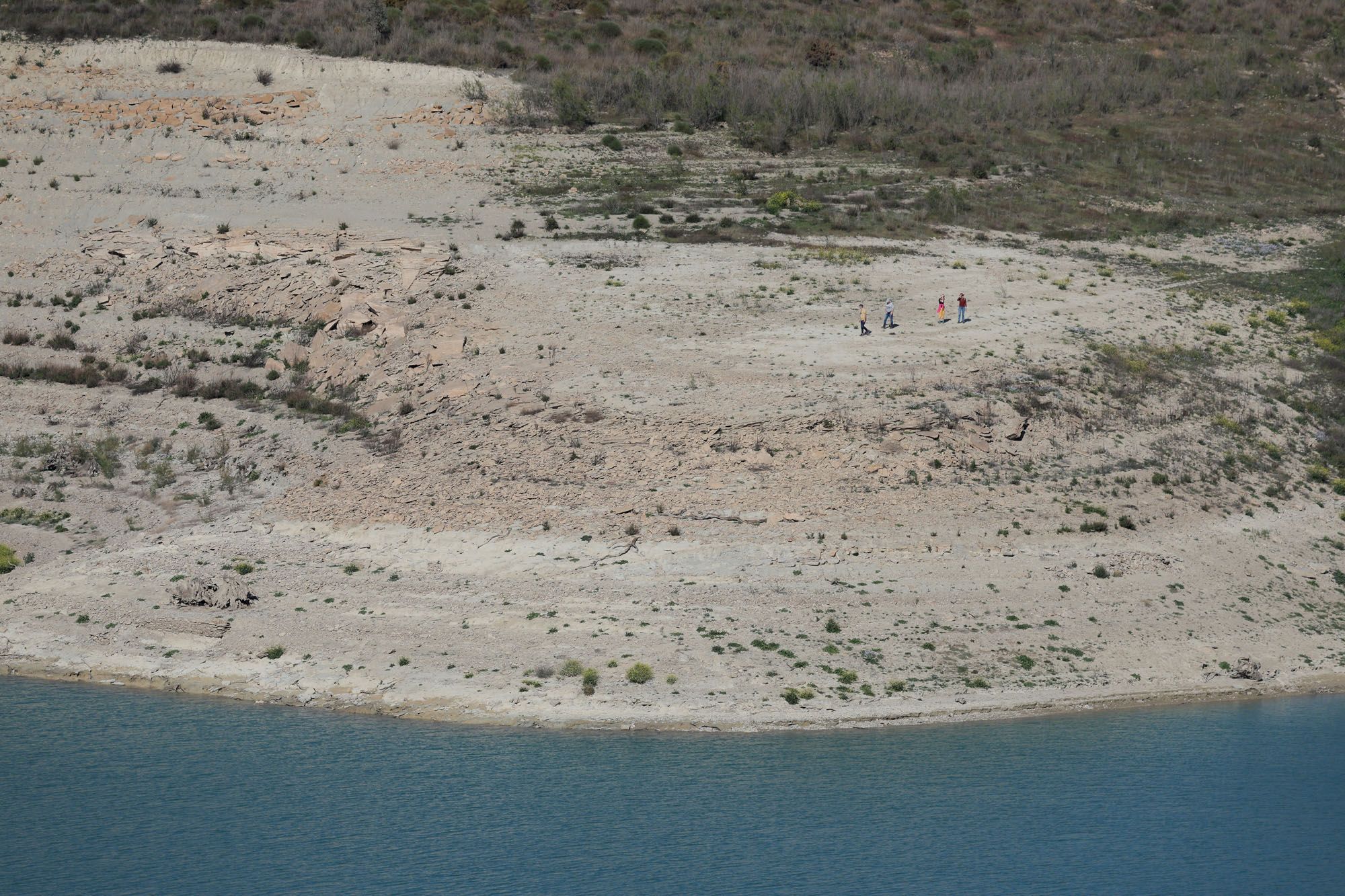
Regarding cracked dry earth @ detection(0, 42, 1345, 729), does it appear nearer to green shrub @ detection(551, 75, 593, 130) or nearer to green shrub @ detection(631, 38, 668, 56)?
green shrub @ detection(551, 75, 593, 130)

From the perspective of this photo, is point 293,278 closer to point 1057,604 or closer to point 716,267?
point 716,267

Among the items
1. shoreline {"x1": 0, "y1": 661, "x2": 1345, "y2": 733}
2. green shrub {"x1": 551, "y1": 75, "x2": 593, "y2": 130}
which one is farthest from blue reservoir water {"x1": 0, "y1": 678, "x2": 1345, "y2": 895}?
green shrub {"x1": 551, "y1": 75, "x2": 593, "y2": 130}

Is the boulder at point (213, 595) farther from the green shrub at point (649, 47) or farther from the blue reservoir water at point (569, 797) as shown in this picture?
the green shrub at point (649, 47)

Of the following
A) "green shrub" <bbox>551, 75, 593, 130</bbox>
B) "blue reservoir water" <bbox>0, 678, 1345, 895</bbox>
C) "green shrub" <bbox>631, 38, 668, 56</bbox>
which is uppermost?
"green shrub" <bbox>631, 38, 668, 56</bbox>

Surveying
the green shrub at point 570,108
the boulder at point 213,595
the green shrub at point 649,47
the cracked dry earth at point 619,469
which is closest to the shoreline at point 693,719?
the cracked dry earth at point 619,469

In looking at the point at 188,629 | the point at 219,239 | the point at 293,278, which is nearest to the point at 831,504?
the point at 188,629
